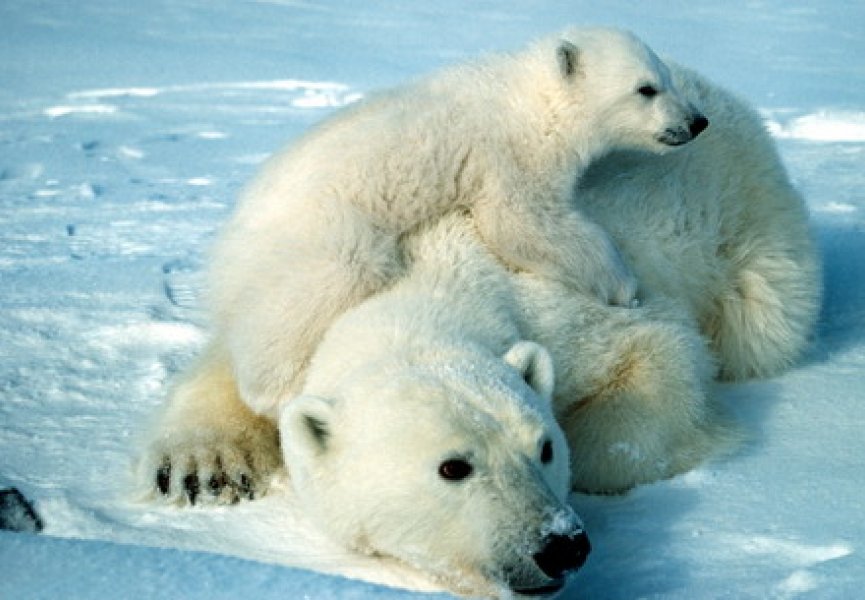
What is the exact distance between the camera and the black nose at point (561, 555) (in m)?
2.47

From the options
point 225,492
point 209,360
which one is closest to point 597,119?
point 209,360

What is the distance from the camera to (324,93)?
9688mm

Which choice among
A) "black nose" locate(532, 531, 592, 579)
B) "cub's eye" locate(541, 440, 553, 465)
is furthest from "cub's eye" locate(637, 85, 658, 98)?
"black nose" locate(532, 531, 592, 579)

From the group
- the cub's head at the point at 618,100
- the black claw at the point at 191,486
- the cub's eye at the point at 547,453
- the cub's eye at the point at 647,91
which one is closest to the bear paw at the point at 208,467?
the black claw at the point at 191,486

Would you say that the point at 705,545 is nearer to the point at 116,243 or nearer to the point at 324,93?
the point at 116,243

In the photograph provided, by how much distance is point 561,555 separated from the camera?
247cm

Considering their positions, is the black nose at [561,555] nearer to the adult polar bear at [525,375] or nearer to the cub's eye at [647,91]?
the adult polar bear at [525,375]

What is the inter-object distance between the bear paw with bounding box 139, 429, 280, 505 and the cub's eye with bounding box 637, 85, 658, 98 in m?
1.83

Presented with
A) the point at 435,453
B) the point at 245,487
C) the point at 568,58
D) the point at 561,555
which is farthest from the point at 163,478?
the point at 568,58

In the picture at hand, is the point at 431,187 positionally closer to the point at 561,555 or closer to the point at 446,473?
the point at 446,473

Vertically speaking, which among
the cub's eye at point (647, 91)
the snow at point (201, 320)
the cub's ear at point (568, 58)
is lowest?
the snow at point (201, 320)

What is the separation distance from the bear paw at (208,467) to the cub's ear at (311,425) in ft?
→ 1.85

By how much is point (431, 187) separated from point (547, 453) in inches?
48.0

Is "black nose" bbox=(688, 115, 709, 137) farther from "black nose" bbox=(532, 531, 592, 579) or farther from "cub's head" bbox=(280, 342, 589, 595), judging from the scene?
"black nose" bbox=(532, 531, 592, 579)
